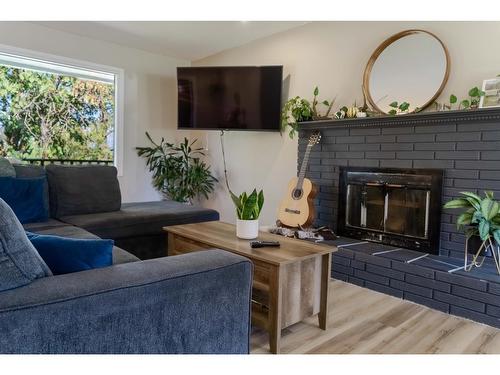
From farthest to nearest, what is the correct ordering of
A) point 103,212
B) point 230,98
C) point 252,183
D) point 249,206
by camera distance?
point 252,183 → point 230,98 → point 103,212 → point 249,206

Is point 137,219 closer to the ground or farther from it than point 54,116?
closer to the ground

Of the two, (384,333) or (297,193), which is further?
(297,193)

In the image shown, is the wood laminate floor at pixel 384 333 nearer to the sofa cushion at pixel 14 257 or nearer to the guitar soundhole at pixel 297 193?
the guitar soundhole at pixel 297 193

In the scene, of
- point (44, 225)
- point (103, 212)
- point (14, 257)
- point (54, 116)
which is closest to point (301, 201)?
point (103, 212)

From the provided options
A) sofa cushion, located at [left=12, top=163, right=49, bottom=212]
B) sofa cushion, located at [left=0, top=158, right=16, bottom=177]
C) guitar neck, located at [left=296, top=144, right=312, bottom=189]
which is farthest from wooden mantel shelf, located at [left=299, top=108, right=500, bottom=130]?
sofa cushion, located at [left=0, top=158, right=16, bottom=177]

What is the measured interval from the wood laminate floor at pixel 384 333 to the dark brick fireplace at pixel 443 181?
0.13m

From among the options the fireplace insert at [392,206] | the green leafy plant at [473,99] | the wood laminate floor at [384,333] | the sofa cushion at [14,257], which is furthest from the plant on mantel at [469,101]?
the sofa cushion at [14,257]

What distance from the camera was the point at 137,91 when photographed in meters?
4.25

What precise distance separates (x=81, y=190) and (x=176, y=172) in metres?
1.53

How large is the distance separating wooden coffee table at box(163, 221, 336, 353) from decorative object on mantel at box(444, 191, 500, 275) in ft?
3.11

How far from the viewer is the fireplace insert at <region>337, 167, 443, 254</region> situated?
259cm

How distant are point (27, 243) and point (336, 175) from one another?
263cm

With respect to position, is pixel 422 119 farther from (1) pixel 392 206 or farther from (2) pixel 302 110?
(2) pixel 302 110

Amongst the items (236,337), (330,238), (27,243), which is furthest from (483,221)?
(27,243)
